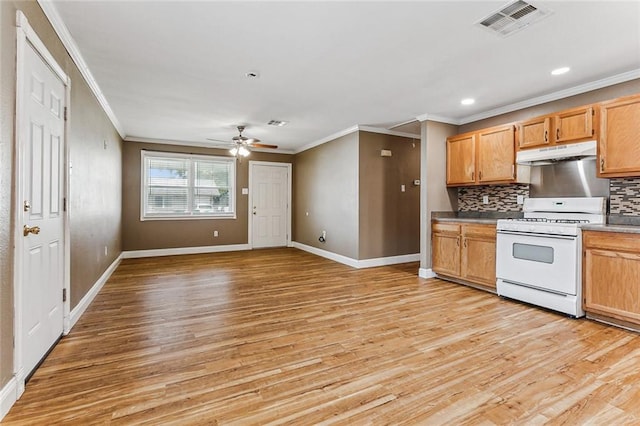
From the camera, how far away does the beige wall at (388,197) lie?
216 inches

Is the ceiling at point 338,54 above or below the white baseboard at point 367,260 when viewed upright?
above

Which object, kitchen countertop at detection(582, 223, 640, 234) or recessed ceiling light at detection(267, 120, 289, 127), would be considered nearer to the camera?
kitchen countertop at detection(582, 223, 640, 234)

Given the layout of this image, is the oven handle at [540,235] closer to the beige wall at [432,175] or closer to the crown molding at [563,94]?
the beige wall at [432,175]

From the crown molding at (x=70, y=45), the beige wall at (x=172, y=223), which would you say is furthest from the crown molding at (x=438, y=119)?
the crown molding at (x=70, y=45)

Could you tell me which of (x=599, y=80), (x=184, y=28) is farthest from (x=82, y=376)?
(x=599, y=80)

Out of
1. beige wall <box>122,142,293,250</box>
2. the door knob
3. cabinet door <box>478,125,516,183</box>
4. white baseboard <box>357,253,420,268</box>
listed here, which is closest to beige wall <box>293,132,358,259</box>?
white baseboard <box>357,253,420,268</box>

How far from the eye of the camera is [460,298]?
3.72 m

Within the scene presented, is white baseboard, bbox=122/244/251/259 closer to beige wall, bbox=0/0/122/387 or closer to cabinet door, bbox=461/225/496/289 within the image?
beige wall, bbox=0/0/122/387

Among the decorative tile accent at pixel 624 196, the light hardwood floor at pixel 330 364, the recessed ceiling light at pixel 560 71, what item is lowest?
the light hardwood floor at pixel 330 364

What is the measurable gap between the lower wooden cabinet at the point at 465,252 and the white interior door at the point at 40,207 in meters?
4.37

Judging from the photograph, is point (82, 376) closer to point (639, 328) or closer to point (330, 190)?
point (639, 328)

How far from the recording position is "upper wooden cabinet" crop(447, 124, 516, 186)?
398 cm

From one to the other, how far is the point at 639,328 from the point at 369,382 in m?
2.61

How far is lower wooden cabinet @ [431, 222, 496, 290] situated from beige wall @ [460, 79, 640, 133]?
5.05ft
